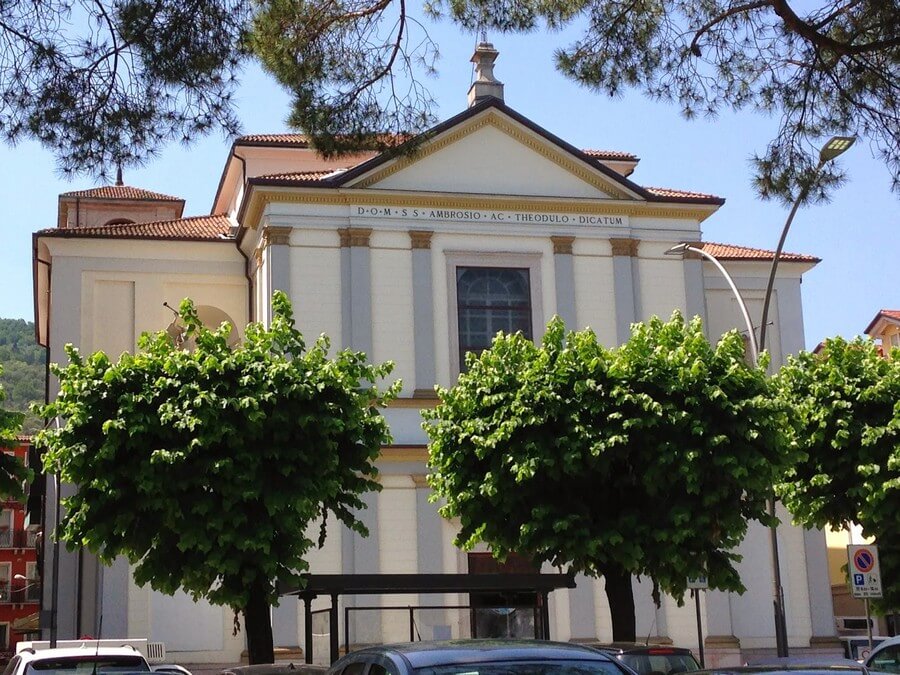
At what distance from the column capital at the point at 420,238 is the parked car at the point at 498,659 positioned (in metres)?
25.6

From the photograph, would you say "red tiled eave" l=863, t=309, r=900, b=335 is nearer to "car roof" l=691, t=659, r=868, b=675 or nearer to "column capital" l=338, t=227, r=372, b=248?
"column capital" l=338, t=227, r=372, b=248

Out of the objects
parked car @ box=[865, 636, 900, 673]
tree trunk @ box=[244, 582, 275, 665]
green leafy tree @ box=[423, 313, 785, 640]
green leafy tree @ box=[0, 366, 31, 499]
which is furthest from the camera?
green leafy tree @ box=[423, 313, 785, 640]

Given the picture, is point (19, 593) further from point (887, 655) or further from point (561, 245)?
point (887, 655)

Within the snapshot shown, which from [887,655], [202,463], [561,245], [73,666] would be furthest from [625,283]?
[73,666]

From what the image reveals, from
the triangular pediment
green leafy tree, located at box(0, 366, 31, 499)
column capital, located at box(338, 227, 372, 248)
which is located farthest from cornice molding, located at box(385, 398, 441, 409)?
green leafy tree, located at box(0, 366, 31, 499)

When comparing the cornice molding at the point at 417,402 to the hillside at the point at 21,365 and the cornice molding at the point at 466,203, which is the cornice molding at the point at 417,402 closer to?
the cornice molding at the point at 466,203

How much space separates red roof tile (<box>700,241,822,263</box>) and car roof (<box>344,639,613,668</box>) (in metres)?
29.5

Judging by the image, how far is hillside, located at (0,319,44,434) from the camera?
106 meters

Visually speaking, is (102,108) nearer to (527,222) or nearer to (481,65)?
(527,222)

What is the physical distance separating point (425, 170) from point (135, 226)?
852 cm

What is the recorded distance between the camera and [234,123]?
13641 mm

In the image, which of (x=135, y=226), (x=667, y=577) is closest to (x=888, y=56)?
(x=667, y=577)

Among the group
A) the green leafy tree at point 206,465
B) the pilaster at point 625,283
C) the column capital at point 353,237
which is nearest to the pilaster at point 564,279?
the pilaster at point 625,283

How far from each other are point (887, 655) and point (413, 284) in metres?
19.3
